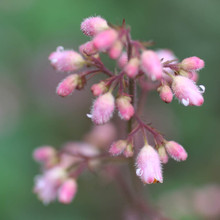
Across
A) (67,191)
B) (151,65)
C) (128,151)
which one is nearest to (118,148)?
(128,151)

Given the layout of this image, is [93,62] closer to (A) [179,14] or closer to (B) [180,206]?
(B) [180,206]

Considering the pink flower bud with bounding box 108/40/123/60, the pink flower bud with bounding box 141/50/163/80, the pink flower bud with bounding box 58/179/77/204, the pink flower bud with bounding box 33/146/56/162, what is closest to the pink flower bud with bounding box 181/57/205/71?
the pink flower bud with bounding box 141/50/163/80

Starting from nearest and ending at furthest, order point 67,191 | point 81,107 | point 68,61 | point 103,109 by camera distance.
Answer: point 103,109 < point 68,61 < point 67,191 < point 81,107

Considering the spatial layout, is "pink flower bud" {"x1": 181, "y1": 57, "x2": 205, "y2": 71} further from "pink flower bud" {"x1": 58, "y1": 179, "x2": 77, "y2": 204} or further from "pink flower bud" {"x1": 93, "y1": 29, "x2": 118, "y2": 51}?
"pink flower bud" {"x1": 58, "y1": 179, "x2": 77, "y2": 204}

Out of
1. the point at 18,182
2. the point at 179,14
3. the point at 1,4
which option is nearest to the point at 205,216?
the point at 18,182

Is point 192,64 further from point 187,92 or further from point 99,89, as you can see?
point 99,89

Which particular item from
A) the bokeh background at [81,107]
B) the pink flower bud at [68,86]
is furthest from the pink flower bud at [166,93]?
the bokeh background at [81,107]

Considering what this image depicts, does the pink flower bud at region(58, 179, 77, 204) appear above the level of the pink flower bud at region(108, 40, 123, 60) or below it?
below
